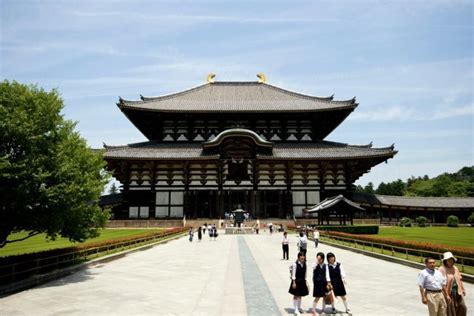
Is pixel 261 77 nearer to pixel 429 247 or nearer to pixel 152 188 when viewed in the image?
pixel 152 188

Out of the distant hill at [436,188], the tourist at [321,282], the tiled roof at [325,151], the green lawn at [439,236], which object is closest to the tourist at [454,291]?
the tourist at [321,282]

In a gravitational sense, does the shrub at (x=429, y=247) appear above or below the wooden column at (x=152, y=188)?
below

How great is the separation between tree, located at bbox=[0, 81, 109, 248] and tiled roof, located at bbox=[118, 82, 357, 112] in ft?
113

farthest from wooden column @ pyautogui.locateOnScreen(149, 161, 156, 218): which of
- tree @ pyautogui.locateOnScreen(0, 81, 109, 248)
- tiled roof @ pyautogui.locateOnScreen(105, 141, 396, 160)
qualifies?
tree @ pyautogui.locateOnScreen(0, 81, 109, 248)

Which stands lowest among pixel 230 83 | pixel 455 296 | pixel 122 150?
pixel 455 296

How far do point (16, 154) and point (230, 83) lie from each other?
173ft

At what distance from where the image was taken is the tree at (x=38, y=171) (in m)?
12.2

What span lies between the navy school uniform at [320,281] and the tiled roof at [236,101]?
41.6 m

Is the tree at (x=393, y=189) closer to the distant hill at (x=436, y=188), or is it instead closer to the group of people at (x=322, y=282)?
the distant hill at (x=436, y=188)

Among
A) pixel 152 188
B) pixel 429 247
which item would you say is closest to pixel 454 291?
pixel 429 247

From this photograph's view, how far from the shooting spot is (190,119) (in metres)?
50.6

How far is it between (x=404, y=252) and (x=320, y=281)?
12323mm

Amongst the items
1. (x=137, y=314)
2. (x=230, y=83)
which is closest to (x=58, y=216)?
(x=137, y=314)

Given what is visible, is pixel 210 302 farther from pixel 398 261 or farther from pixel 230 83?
pixel 230 83
